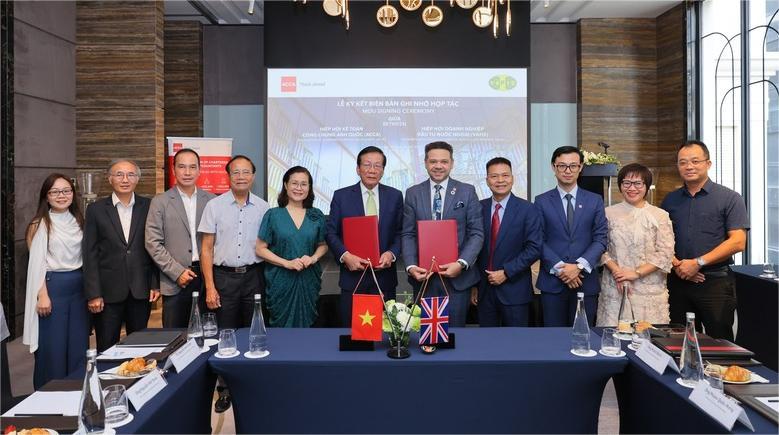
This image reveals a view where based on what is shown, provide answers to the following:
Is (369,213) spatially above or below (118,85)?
below

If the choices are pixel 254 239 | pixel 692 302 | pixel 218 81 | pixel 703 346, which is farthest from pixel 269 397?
pixel 218 81

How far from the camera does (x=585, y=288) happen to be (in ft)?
9.84

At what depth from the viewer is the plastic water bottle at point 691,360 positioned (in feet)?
5.55

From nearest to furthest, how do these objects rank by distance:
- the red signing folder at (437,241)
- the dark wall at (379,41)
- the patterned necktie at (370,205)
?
the red signing folder at (437,241) < the patterned necktie at (370,205) < the dark wall at (379,41)

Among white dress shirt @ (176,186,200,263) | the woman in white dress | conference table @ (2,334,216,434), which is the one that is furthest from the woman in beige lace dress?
the woman in white dress

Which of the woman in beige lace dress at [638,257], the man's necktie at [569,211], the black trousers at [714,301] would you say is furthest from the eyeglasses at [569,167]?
the black trousers at [714,301]

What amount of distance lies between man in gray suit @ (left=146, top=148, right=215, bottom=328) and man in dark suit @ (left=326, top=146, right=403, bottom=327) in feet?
2.72

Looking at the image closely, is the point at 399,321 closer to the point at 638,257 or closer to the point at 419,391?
the point at 419,391

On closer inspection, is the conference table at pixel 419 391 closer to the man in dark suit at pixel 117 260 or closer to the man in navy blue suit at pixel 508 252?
the man in navy blue suit at pixel 508 252

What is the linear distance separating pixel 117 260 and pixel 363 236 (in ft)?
4.60

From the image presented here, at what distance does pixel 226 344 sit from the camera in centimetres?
200

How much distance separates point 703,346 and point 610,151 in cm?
541

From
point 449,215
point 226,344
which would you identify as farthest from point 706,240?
point 226,344

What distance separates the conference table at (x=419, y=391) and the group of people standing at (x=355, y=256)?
0.99 meters
